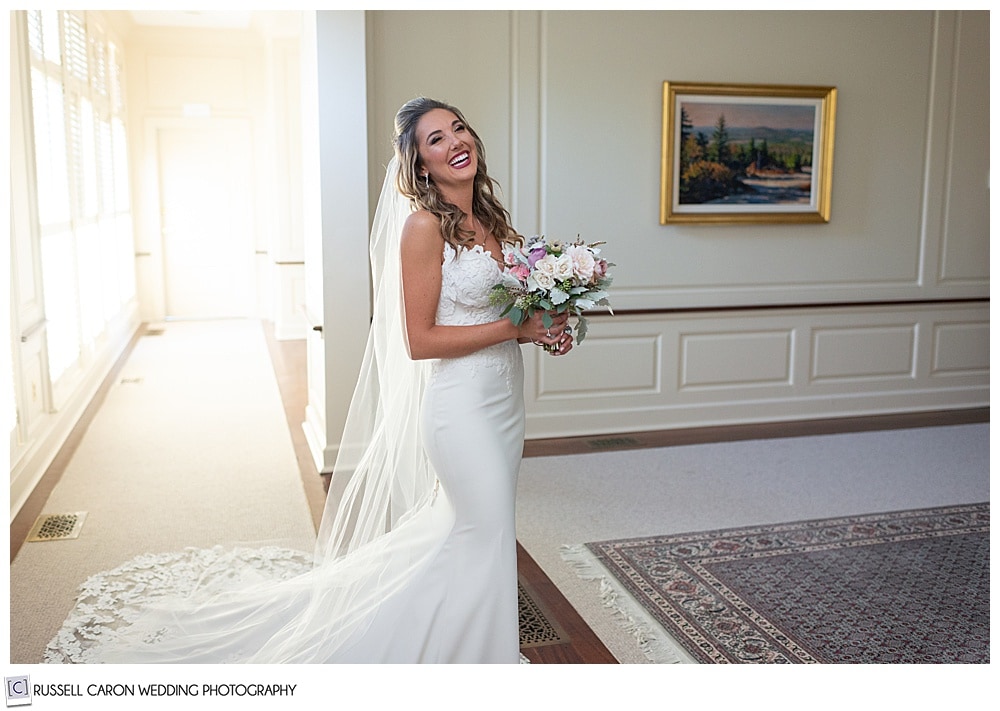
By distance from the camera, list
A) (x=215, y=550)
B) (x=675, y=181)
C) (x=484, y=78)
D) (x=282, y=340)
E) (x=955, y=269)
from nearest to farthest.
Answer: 1. (x=215, y=550)
2. (x=484, y=78)
3. (x=675, y=181)
4. (x=955, y=269)
5. (x=282, y=340)

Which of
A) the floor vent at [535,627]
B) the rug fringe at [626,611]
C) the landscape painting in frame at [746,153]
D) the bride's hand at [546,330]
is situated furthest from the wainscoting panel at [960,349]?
the bride's hand at [546,330]

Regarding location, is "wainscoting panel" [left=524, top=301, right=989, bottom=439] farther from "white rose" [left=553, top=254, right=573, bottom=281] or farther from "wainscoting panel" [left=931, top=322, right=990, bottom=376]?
"white rose" [left=553, top=254, right=573, bottom=281]

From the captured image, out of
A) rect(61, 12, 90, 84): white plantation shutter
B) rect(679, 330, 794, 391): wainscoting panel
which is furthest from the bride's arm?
rect(61, 12, 90, 84): white plantation shutter

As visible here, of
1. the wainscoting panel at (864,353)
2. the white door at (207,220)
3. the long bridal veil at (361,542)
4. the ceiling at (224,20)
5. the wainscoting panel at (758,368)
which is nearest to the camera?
the long bridal veil at (361,542)

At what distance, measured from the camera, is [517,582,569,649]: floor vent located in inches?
127

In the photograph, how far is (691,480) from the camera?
16.6 ft

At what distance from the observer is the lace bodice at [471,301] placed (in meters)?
2.62

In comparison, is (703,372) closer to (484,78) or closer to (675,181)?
(675,181)

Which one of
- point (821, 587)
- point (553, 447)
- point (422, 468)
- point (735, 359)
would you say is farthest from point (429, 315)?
point (735, 359)

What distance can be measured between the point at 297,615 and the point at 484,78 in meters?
3.48

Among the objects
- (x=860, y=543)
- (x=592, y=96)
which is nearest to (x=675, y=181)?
(x=592, y=96)

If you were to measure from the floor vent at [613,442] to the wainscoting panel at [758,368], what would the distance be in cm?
15
